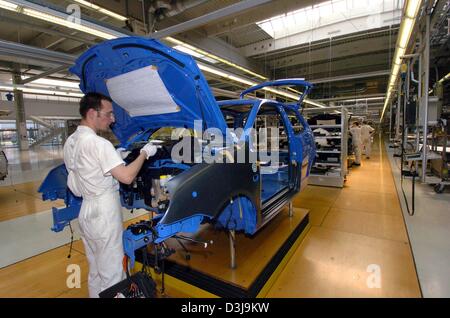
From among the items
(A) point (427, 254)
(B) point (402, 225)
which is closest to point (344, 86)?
(B) point (402, 225)

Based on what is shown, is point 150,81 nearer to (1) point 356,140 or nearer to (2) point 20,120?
(1) point 356,140

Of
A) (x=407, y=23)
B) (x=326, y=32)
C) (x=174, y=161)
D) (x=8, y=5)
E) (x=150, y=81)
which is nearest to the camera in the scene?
(x=150, y=81)

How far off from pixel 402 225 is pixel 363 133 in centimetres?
709

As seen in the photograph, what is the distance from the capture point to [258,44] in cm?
675

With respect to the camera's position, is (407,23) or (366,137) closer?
(407,23)

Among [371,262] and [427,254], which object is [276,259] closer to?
[371,262]

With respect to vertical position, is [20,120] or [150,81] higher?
[20,120]

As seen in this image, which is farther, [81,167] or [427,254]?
[427,254]

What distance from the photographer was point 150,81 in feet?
5.59

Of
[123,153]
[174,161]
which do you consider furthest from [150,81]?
[123,153]

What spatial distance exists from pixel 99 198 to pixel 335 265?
2217 millimetres

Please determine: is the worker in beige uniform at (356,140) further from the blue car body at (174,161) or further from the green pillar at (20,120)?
the green pillar at (20,120)

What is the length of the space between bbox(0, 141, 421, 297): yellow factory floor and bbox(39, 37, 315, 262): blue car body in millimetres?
630

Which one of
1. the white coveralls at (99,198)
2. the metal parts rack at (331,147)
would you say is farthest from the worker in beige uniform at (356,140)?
the white coveralls at (99,198)
